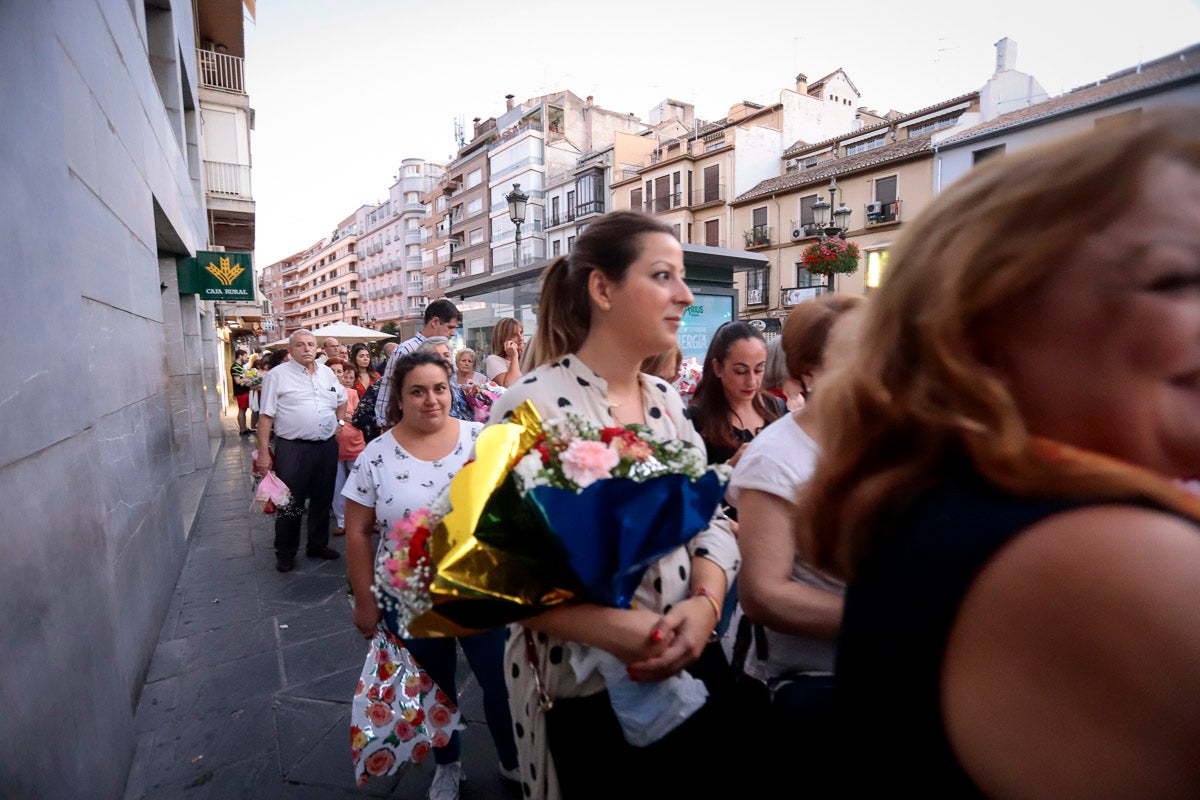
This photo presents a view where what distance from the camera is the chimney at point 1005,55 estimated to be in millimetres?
27031

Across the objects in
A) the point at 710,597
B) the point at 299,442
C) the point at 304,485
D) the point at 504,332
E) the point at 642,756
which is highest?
the point at 504,332

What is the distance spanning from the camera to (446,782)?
8.62 ft

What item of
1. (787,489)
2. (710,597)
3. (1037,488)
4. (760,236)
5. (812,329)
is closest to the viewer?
(1037,488)

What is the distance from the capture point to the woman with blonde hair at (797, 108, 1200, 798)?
1.80 ft

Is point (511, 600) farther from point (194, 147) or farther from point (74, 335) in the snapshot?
point (194, 147)

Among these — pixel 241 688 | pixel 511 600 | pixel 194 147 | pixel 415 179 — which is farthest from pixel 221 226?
pixel 415 179

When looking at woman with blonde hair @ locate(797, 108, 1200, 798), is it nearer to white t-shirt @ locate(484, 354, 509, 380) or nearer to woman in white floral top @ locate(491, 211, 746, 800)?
woman in white floral top @ locate(491, 211, 746, 800)

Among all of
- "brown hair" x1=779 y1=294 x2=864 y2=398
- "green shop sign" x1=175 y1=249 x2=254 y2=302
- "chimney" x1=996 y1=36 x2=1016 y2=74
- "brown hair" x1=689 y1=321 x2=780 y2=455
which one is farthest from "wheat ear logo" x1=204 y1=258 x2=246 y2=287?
"chimney" x1=996 y1=36 x2=1016 y2=74

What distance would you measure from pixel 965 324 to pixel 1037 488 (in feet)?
0.70

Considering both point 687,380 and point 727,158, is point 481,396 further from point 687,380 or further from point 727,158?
point 727,158

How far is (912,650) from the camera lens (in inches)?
27.4

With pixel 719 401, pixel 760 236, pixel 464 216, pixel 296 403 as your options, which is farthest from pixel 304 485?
pixel 464 216

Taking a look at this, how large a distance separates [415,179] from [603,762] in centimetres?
7161

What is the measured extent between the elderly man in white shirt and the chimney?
32.8 m
